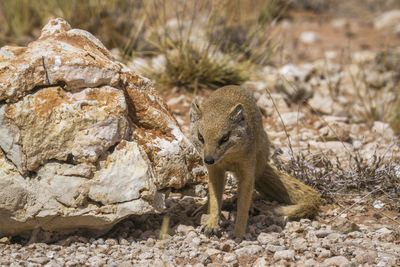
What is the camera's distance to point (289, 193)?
4.55 meters

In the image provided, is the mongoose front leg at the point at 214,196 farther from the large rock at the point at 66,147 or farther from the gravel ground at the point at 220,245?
the large rock at the point at 66,147

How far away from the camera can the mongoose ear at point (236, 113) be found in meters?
3.93

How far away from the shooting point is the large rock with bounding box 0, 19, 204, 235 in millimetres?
3506

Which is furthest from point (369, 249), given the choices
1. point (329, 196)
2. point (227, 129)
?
point (227, 129)

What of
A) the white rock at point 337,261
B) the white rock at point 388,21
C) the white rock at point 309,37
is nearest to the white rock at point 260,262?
the white rock at point 337,261

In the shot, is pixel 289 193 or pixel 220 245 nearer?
pixel 220 245

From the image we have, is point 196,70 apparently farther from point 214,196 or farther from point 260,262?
point 260,262

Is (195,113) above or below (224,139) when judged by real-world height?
above

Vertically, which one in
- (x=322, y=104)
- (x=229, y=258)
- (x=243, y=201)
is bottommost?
(x=229, y=258)

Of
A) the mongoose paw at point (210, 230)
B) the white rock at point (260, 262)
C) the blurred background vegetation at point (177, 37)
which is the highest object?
the blurred background vegetation at point (177, 37)

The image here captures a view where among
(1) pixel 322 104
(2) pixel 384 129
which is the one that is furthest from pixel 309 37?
(2) pixel 384 129

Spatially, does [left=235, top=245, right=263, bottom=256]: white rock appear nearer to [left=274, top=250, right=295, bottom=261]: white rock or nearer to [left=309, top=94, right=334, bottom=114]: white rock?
[left=274, top=250, right=295, bottom=261]: white rock

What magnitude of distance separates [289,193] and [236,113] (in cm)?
110

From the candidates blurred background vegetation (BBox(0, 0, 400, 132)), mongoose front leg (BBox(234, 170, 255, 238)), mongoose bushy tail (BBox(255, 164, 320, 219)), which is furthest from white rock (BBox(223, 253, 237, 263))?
blurred background vegetation (BBox(0, 0, 400, 132))
